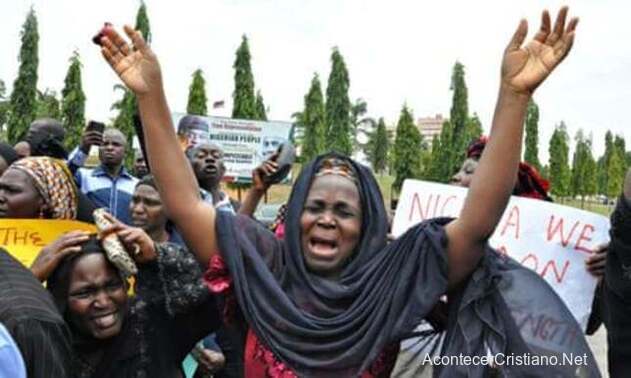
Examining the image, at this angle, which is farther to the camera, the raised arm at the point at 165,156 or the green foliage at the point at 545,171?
the green foliage at the point at 545,171

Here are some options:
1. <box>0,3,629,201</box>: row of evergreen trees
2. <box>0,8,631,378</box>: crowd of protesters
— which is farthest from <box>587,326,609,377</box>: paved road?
<box>0,3,629,201</box>: row of evergreen trees

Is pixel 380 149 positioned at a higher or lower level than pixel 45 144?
lower

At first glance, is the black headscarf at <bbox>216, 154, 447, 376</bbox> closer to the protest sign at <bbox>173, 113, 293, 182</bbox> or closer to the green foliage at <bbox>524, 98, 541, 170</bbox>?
the protest sign at <bbox>173, 113, 293, 182</bbox>

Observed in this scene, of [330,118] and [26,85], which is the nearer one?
[26,85]

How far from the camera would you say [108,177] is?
5383 millimetres

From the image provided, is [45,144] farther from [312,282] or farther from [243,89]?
[243,89]

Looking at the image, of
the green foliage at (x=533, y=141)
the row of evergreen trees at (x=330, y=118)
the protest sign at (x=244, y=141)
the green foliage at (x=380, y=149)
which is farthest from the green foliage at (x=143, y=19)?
the green foliage at (x=380, y=149)

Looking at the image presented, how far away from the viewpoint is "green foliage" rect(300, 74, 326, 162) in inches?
1264

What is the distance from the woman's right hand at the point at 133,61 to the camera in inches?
83.9

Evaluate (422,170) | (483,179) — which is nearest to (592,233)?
(483,179)

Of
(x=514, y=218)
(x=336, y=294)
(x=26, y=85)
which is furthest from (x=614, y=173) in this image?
(x=336, y=294)

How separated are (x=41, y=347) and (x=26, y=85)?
2704 cm

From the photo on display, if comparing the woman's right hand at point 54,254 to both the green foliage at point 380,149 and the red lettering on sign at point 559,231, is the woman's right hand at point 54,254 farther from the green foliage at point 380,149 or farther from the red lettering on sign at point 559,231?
the green foliage at point 380,149

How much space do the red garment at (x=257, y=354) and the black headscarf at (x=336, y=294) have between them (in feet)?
0.15
